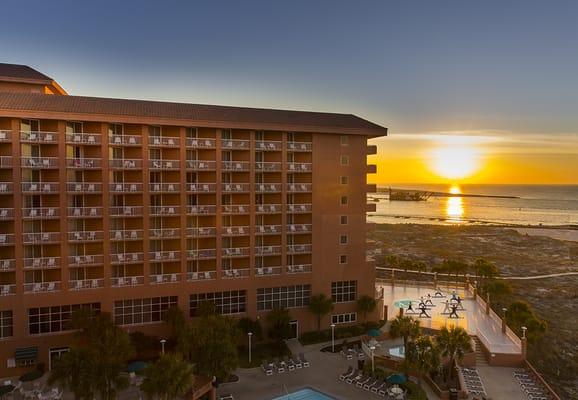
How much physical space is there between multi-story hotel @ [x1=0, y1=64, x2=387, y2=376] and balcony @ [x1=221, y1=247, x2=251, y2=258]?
0.31ft

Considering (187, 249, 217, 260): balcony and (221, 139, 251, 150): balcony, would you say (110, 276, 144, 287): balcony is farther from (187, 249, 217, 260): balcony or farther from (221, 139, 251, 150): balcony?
(221, 139, 251, 150): balcony

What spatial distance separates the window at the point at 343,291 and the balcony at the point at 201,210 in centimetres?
1406

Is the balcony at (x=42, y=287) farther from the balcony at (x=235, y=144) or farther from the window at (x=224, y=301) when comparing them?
the balcony at (x=235, y=144)

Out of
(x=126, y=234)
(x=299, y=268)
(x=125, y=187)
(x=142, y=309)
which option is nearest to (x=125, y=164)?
(x=125, y=187)

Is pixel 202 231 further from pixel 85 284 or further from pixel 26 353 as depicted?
pixel 26 353

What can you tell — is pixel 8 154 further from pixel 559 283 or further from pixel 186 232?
pixel 559 283

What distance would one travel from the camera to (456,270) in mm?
57812

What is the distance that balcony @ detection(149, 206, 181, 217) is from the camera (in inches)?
1473

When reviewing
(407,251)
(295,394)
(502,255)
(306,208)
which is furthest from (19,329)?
(502,255)

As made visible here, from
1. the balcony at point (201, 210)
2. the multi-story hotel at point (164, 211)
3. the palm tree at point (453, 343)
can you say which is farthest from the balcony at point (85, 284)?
the palm tree at point (453, 343)

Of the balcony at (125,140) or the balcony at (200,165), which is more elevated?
the balcony at (125,140)

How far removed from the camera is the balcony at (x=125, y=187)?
36062 mm

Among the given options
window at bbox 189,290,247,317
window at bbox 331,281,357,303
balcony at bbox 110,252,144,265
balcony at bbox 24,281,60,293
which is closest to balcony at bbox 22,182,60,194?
balcony at bbox 110,252,144,265

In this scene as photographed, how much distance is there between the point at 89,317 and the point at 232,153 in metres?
18.4
